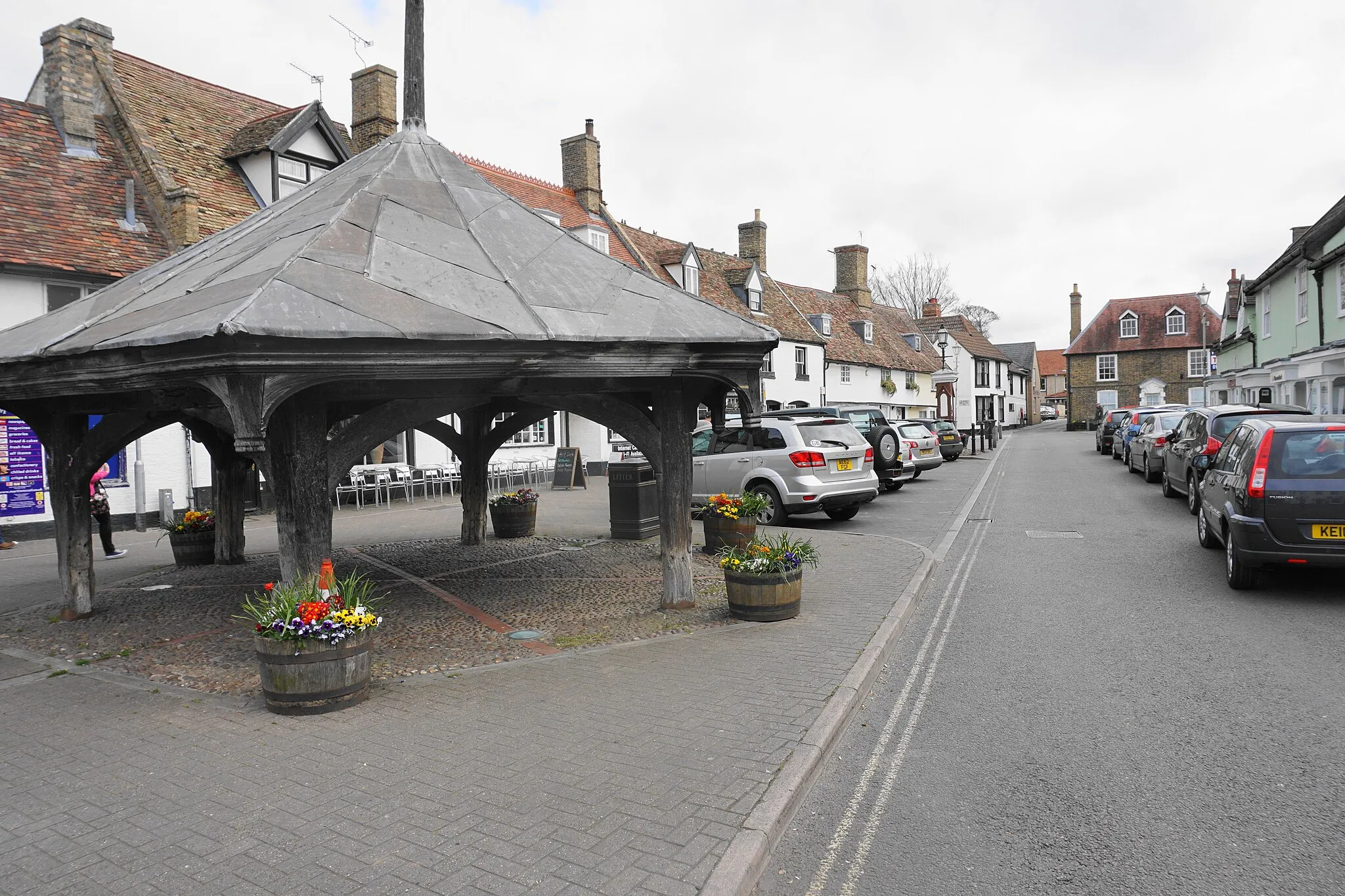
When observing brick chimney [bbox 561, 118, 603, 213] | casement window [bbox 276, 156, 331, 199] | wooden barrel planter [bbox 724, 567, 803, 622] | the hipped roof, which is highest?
brick chimney [bbox 561, 118, 603, 213]

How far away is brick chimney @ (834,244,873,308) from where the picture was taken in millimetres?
52094

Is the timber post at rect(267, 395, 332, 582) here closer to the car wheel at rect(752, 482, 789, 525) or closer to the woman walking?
the woman walking

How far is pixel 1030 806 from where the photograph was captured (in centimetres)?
445

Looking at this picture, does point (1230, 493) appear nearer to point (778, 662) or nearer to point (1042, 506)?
point (778, 662)

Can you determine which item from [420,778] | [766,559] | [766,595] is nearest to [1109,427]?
[766,559]

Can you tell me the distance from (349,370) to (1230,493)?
29.9ft

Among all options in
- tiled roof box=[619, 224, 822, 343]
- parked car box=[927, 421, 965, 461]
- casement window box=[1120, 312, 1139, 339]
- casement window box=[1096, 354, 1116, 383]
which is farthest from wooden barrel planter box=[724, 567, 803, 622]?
casement window box=[1120, 312, 1139, 339]

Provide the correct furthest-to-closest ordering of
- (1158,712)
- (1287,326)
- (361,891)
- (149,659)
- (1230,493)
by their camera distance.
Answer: (1287,326) → (1230,493) → (149,659) → (1158,712) → (361,891)

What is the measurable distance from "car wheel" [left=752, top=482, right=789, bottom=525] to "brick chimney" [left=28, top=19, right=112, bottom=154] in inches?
609

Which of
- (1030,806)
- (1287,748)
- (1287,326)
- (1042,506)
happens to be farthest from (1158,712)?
(1287,326)

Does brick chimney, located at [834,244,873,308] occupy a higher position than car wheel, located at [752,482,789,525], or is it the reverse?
brick chimney, located at [834,244,873,308]

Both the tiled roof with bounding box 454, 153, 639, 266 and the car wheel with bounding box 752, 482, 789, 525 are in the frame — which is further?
the tiled roof with bounding box 454, 153, 639, 266

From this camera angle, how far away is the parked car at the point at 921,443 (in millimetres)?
23516

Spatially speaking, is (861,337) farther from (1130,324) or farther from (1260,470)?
(1260,470)
